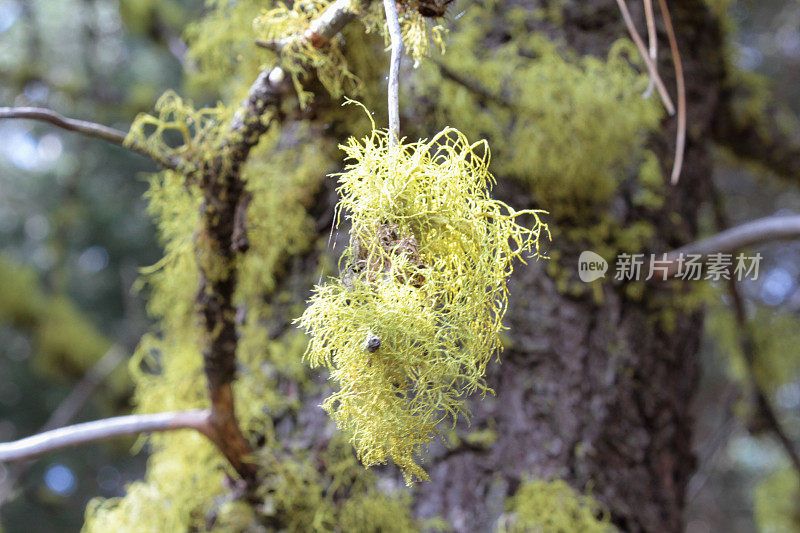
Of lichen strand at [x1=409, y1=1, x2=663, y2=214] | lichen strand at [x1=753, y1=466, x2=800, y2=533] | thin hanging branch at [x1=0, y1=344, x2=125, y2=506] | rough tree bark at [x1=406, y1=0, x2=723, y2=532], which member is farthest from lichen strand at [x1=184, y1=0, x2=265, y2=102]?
lichen strand at [x1=753, y1=466, x2=800, y2=533]

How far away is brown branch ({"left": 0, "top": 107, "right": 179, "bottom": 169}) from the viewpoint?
68cm

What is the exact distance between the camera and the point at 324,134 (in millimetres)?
764

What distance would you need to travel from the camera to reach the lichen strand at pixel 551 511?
861 millimetres

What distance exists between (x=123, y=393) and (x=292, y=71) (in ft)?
6.86

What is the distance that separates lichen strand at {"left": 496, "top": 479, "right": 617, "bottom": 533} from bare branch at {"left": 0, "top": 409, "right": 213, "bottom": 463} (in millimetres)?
425

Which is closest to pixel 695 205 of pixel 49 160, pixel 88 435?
pixel 88 435

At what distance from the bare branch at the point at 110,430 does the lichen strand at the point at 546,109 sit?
0.53m

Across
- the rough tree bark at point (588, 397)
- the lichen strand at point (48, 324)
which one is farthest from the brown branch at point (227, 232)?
the lichen strand at point (48, 324)

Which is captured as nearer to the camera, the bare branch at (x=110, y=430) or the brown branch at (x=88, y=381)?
the bare branch at (x=110, y=430)

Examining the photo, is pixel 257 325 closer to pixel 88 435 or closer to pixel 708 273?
pixel 88 435

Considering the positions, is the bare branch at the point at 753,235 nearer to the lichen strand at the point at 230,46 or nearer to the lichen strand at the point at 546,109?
the lichen strand at the point at 546,109

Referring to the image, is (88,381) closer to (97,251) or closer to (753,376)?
(97,251)

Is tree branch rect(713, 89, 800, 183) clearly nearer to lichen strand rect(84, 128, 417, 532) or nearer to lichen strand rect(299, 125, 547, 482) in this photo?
lichen strand rect(84, 128, 417, 532)

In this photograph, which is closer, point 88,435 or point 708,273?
point 88,435
